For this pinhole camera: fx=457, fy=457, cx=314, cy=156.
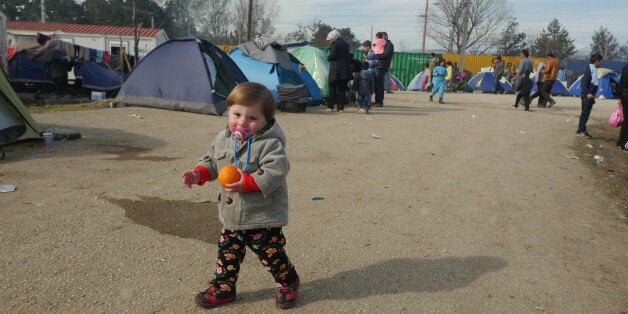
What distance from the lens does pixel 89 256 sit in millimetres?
3227

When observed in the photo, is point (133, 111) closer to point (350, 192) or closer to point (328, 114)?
point (328, 114)

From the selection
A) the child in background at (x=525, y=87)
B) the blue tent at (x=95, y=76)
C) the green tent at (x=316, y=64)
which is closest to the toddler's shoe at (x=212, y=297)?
the green tent at (x=316, y=64)

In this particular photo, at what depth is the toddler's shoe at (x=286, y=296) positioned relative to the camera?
2699mm

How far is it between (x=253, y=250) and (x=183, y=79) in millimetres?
8565

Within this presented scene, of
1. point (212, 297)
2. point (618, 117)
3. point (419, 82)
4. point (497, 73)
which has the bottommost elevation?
point (212, 297)

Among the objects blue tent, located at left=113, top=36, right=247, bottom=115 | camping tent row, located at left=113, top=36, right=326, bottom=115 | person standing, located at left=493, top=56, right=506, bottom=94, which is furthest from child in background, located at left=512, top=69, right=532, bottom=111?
blue tent, located at left=113, top=36, right=247, bottom=115

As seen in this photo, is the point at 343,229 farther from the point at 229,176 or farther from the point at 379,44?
the point at 379,44

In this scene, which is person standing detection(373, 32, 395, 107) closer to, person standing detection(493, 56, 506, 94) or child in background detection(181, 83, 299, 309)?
person standing detection(493, 56, 506, 94)

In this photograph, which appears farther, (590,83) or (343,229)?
(590,83)

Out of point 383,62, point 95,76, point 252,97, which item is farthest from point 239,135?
point 95,76

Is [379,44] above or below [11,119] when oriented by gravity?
above

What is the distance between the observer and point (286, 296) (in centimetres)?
270

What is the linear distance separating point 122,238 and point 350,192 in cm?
244

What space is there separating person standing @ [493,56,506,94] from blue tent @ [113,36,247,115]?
15834 millimetres
